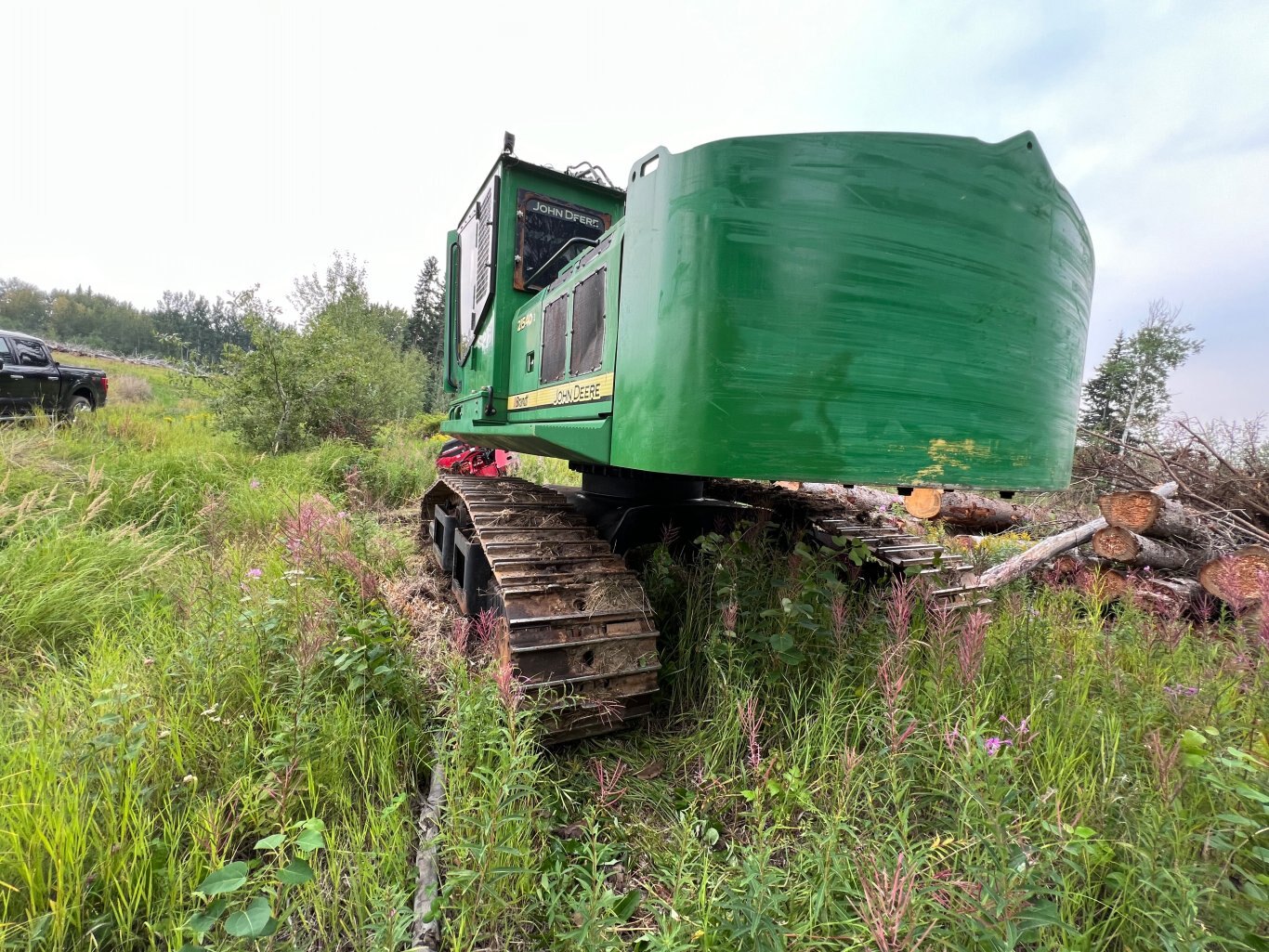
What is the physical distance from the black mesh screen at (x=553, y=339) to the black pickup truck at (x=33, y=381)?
9238 mm

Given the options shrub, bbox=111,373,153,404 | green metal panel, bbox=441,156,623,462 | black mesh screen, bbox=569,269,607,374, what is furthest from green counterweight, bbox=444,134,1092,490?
shrub, bbox=111,373,153,404

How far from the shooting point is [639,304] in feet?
5.65

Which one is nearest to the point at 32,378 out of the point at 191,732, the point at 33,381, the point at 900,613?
the point at 33,381

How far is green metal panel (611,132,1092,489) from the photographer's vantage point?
4.93 ft

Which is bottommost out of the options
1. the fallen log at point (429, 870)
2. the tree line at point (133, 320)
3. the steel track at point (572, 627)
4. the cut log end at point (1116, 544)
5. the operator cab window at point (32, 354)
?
the fallen log at point (429, 870)

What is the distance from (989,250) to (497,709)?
2.07m

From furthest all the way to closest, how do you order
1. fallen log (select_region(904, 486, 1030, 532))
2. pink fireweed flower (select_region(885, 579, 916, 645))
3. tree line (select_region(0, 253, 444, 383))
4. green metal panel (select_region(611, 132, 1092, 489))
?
1. tree line (select_region(0, 253, 444, 383))
2. fallen log (select_region(904, 486, 1030, 532))
3. pink fireweed flower (select_region(885, 579, 916, 645))
4. green metal panel (select_region(611, 132, 1092, 489))

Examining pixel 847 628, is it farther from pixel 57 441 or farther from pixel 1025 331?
pixel 57 441

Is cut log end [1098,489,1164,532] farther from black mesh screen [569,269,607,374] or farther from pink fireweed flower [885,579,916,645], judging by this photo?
black mesh screen [569,269,607,374]

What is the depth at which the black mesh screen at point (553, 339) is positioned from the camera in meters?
2.78

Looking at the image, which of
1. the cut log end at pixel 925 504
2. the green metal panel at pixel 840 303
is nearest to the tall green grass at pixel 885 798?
the green metal panel at pixel 840 303

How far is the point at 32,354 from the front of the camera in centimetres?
916

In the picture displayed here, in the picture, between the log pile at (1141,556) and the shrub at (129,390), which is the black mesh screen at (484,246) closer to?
the log pile at (1141,556)

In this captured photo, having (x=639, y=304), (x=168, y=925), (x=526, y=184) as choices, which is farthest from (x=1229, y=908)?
(x=526, y=184)
